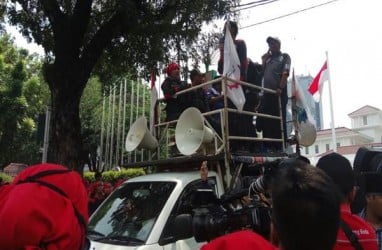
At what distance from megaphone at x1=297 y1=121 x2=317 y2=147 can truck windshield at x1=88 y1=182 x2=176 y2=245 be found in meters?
3.03

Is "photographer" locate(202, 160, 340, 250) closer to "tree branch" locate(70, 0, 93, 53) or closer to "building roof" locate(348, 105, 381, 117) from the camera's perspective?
"tree branch" locate(70, 0, 93, 53)

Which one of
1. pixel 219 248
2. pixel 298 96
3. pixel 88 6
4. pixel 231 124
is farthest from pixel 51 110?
pixel 219 248

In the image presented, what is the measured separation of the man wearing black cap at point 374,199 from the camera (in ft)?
10.4

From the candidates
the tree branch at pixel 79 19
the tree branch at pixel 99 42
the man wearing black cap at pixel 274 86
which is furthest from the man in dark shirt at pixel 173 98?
the tree branch at pixel 79 19

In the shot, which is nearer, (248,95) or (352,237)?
(352,237)

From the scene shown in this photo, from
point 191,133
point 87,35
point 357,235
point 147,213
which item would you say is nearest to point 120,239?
point 147,213

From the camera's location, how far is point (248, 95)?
683 centimetres

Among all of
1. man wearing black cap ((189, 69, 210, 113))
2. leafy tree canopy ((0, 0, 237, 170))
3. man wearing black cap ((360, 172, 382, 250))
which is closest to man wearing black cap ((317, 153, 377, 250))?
man wearing black cap ((360, 172, 382, 250))

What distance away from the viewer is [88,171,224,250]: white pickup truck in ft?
13.3

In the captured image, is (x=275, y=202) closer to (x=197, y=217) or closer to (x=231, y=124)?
(x=197, y=217)

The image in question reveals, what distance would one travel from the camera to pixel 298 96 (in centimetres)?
687

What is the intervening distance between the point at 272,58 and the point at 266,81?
384 mm

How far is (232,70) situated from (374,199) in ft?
10.1

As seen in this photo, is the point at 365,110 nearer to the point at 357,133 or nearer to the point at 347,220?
the point at 357,133
